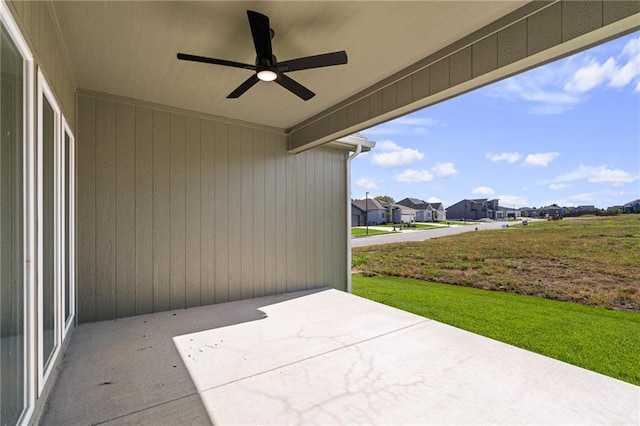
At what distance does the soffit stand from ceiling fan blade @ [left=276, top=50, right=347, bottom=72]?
302mm

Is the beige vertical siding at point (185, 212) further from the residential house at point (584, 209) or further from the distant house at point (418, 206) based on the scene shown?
the distant house at point (418, 206)

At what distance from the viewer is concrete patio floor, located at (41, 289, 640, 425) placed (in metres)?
1.79

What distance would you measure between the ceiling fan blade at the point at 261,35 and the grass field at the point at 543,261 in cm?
591

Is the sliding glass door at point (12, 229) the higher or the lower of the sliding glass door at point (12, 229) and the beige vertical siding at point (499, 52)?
the lower

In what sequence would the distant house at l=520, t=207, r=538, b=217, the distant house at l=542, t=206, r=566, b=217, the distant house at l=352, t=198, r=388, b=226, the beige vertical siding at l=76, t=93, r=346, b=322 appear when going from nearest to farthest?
1. the beige vertical siding at l=76, t=93, r=346, b=322
2. the distant house at l=542, t=206, r=566, b=217
3. the distant house at l=520, t=207, r=538, b=217
4. the distant house at l=352, t=198, r=388, b=226

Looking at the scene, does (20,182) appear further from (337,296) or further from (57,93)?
(337,296)

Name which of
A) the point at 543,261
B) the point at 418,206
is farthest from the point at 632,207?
the point at 418,206

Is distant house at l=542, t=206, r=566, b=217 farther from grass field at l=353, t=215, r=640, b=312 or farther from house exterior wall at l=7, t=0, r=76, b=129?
house exterior wall at l=7, t=0, r=76, b=129

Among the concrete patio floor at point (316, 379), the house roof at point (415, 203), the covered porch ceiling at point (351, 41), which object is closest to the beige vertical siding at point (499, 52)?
the covered porch ceiling at point (351, 41)

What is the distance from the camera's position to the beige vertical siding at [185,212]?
3.38m

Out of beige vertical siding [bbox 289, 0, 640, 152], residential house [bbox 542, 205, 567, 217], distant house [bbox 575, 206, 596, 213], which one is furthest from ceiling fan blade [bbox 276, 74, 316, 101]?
residential house [bbox 542, 205, 567, 217]

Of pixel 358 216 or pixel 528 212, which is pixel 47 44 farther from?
pixel 358 216

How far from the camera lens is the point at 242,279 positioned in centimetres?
433

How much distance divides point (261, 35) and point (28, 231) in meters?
1.76
